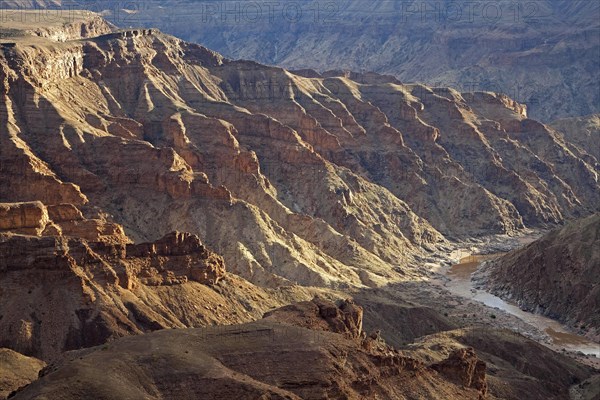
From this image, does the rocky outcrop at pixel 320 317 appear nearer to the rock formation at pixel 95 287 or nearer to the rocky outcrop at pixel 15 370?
the rock formation at pixel 95 287

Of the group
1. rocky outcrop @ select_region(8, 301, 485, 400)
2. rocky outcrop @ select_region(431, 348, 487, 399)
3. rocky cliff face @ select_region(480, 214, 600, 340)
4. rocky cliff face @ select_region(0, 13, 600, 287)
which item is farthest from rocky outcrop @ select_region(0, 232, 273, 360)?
rocky cliff face @ select_region(480, 214, 600, 340)

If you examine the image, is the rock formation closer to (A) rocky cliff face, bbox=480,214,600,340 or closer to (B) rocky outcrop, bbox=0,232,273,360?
(B) rocky outcrop, bbox=0,232,273,360

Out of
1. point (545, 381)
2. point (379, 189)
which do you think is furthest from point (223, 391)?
point (379, 189)

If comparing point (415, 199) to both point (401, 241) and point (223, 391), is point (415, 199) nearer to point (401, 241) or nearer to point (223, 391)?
point (401, 241)

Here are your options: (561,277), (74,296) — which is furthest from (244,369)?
(561,277)

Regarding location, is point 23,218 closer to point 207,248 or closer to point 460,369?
point 207,248

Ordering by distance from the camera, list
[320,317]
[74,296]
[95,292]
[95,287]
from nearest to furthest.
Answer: [320,317], [74,296], [95,292], [95,287]
